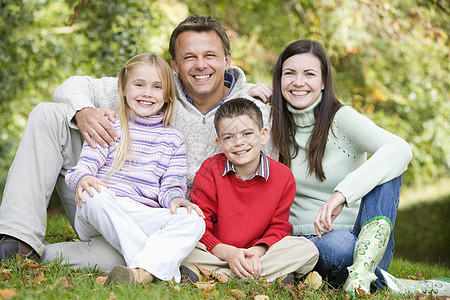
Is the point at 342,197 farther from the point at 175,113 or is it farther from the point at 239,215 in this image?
the point at 175,113

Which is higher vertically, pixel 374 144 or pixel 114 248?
pixel 374 144

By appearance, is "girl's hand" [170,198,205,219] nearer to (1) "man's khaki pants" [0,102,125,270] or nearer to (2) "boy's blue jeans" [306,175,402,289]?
(1) "man's khaki pants" [0,102,125,270]

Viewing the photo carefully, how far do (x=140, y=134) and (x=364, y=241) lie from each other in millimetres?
1456

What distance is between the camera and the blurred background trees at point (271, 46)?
217 inches

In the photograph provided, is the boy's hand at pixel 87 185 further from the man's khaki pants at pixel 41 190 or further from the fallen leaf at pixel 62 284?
the fallen leaf at pixel 62 284

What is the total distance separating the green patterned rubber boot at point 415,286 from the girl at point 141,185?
1038 mm

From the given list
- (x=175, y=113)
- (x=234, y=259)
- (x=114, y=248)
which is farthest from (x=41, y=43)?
(x=234, y=259)

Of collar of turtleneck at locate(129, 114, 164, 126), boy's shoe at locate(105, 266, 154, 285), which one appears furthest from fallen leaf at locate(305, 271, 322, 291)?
collar of turtleneck at locate(129, 114, 164, 126)

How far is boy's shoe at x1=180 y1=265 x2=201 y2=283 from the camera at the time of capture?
284 cm

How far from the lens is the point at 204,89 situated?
3.61m

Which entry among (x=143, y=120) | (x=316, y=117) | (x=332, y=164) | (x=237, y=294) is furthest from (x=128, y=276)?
(x=316, y=117)

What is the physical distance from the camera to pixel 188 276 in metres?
2.85

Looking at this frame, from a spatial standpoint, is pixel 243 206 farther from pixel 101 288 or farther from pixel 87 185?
pixel 101 288

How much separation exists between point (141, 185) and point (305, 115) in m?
1.14
